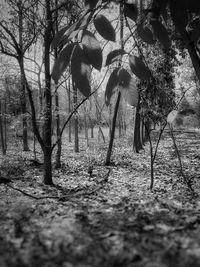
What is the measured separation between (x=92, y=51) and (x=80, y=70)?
0.09m

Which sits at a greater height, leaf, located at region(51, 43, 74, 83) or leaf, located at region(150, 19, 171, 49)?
leaf, located at region(150, 19, 171, 49)

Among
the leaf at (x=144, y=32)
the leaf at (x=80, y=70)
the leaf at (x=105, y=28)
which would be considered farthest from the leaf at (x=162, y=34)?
the leaf at (x=80, y=70)

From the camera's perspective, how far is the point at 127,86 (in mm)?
1026

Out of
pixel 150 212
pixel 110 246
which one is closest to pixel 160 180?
pixel 150 212

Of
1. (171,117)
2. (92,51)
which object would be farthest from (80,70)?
(171,117)

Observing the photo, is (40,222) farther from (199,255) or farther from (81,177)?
(81,177)

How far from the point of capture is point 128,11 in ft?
3.69

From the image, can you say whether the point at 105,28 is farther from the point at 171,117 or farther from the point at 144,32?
the point at 171,117

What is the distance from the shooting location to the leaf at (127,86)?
103 centimetres

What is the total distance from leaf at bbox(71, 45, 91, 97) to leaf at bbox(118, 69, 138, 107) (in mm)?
168

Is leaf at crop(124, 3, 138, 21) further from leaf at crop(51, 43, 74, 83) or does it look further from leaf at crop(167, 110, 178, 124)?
leaf at crop(167, 110, 178, 124)

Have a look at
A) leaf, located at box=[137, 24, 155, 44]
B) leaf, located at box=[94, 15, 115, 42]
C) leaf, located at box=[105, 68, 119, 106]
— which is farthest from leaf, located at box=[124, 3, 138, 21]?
leaf, located at box=[105, 68, 119, 106]

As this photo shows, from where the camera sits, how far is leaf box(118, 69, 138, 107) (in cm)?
103

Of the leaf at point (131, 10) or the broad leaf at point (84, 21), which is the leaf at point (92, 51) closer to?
the broad leaf at point (84, 21)
